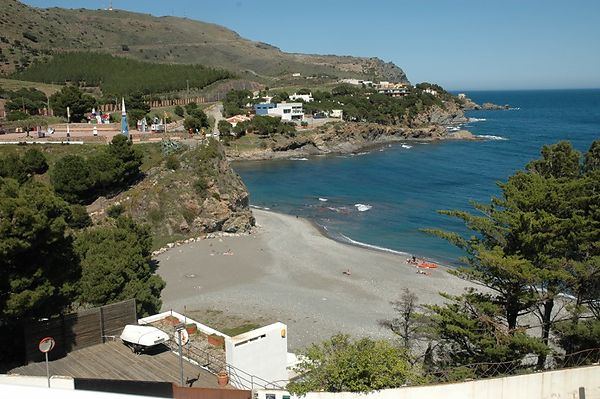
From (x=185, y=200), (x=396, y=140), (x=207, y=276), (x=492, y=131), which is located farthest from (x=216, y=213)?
A: (x=492, y=131)

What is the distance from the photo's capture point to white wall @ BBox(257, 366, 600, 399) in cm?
978

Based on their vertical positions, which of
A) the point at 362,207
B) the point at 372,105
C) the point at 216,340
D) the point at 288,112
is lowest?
the point at 362,207

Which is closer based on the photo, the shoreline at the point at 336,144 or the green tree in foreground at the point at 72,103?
the green tree in foreground at the point at 72,103

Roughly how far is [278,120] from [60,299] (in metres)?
74.2

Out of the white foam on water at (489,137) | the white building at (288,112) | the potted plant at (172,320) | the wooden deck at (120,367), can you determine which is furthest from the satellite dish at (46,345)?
the white foam on water at (489,137)

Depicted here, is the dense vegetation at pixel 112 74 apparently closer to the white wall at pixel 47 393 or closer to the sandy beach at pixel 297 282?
the sandy beach at pixel 297 282

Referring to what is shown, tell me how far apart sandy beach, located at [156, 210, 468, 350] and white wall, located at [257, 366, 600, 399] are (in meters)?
12.0

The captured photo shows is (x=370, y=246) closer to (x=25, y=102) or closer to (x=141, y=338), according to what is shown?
(x=141, y=338)

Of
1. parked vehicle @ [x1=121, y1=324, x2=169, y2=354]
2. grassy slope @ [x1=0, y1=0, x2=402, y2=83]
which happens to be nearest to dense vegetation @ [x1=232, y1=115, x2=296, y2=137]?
grassy slope @ [x1=0, y1=0, x2=402, y2=83]

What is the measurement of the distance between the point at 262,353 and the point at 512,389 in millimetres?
5591

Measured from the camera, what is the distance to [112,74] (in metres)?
100

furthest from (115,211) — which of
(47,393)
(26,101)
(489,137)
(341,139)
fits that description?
(489,137)

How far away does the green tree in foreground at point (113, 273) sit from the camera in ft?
60.9

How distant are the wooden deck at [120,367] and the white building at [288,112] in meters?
81.6
